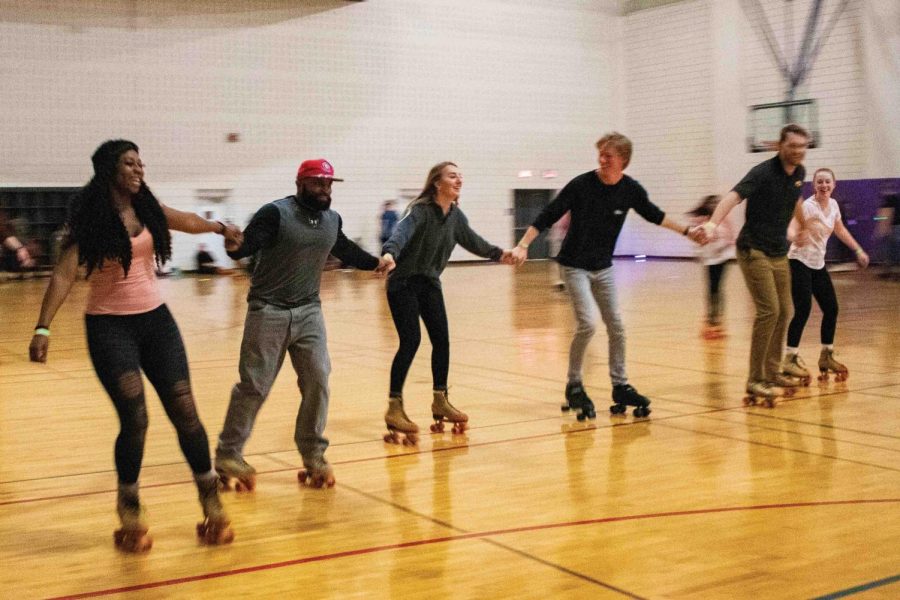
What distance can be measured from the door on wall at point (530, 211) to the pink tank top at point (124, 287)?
2702cm

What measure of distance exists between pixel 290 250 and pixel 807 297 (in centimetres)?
504

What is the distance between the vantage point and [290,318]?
5.56 meters

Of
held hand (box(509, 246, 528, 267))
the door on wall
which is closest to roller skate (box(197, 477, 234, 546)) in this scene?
held hand (box(509, 246, 528, 267))

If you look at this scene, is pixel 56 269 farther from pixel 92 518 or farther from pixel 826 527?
pixel 826 527

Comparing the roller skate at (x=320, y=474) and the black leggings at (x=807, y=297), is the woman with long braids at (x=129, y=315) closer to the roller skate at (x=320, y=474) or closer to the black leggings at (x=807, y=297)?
the roller skate at (x=320, y=474)

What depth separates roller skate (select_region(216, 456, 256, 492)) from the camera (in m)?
5.66

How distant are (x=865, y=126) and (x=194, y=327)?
18.7 m

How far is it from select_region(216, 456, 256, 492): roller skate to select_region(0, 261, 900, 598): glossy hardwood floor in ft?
0.27

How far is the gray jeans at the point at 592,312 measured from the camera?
7453mm

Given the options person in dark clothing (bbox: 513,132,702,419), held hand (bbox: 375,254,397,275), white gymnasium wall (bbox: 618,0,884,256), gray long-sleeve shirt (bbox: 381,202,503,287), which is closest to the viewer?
held hand (bbox: 375,254,397,275)

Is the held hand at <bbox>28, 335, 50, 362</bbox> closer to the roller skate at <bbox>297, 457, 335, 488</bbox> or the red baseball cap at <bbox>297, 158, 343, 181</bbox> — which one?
the red baseball cap at <bbox>297, 158, 343, 181</bbox>

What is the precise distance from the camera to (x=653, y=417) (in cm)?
761

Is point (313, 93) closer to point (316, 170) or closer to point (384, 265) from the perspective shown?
point (384, 265)

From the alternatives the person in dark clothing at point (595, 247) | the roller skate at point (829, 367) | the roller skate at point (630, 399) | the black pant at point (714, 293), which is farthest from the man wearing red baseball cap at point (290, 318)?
the black pant at point (714, 293)
